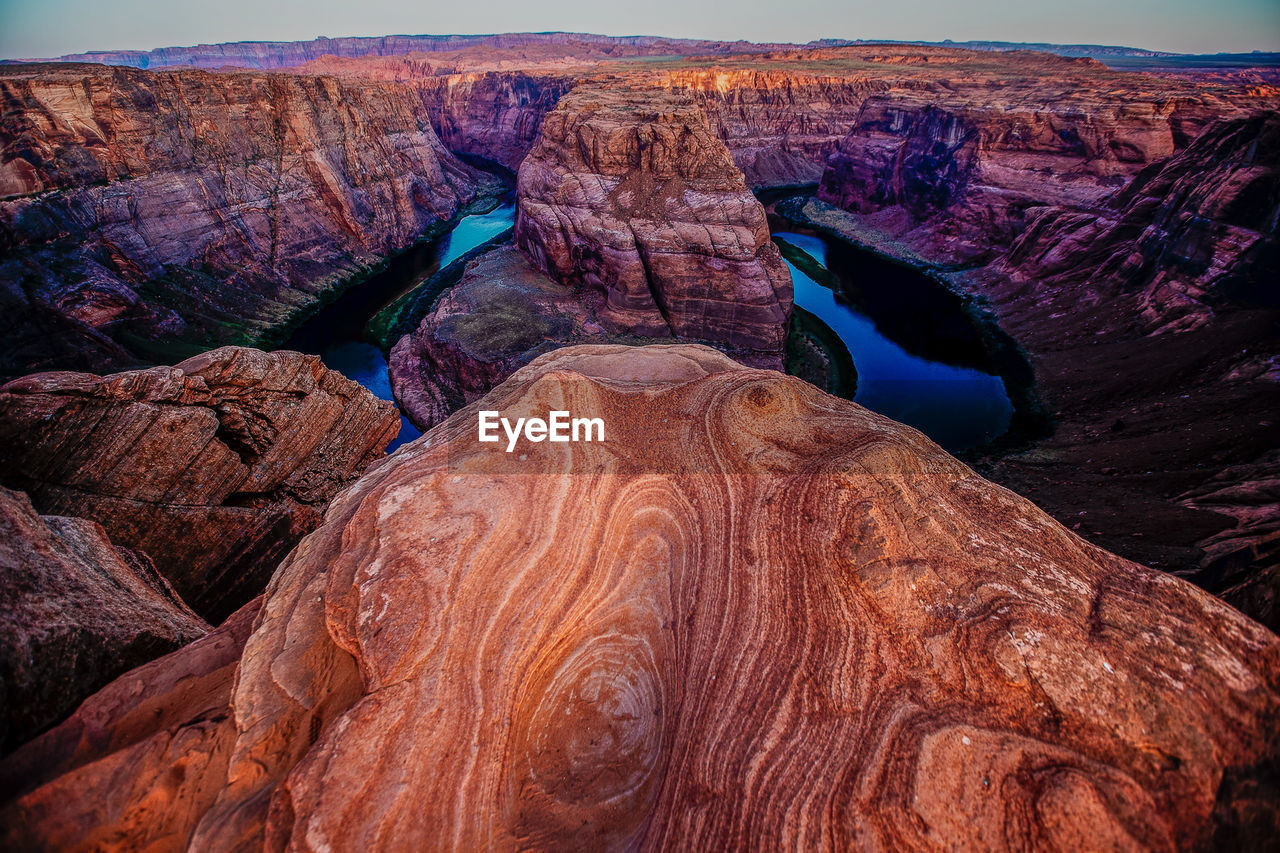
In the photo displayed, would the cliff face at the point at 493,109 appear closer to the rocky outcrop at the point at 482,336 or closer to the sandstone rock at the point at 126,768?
the rocky outcrop at the point at 482,336

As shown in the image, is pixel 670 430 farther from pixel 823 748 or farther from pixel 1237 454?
pixel 1237 454

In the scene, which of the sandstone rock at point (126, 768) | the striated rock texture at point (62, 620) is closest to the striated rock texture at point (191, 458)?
the striated rock texture at point (62, 620)

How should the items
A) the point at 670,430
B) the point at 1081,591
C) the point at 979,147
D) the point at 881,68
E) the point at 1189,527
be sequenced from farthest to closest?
the point at 881,68 < the point at 979,147 < the point at 1189,527 < the point at 670,430 < the point at 1081,591

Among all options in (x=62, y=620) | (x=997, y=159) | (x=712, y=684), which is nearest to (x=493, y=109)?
(x=997, y=159)

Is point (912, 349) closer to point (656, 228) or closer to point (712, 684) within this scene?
point (656, 228)

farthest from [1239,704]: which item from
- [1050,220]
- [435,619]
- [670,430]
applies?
[1050,220]

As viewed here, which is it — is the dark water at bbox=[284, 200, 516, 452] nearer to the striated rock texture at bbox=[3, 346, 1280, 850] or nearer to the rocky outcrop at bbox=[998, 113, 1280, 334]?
the striated rock texture at bbox=[3, 346, 1280, 850]
